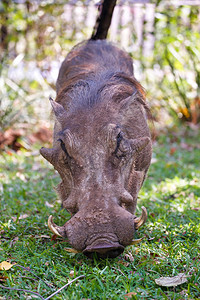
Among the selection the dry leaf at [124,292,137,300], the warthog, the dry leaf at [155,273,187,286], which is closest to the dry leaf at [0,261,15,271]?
the warthog

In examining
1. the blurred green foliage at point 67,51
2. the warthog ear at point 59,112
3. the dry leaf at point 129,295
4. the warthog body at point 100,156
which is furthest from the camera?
the blurred green foliage at point 67,51

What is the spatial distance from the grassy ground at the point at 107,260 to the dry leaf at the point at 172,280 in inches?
1.3

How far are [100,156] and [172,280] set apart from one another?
857 mm

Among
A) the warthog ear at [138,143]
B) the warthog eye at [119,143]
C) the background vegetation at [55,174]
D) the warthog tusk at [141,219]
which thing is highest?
the warthog eye at [119,143]

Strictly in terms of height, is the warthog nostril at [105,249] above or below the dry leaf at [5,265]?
above

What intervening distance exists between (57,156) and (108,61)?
58.4 inches

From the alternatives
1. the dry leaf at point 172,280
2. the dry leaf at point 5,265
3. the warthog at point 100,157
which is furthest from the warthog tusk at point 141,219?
the dry leaf at point 5,265

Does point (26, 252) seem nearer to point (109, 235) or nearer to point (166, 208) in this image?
point (109, 235)

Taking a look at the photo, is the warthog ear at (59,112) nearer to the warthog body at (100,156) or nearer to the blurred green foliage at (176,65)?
the warthog body at (100,156)

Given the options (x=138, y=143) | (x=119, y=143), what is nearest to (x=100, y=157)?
(x=119, y=143)

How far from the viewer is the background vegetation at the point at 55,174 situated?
2420 millimetres

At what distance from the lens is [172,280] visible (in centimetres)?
231

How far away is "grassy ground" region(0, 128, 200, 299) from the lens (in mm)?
2271

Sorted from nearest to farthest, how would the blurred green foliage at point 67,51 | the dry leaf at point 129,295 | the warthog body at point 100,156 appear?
the dry leaf at point 129,295 < the warthog body at point 100,156 < the blurred green foliage at point 67,51
